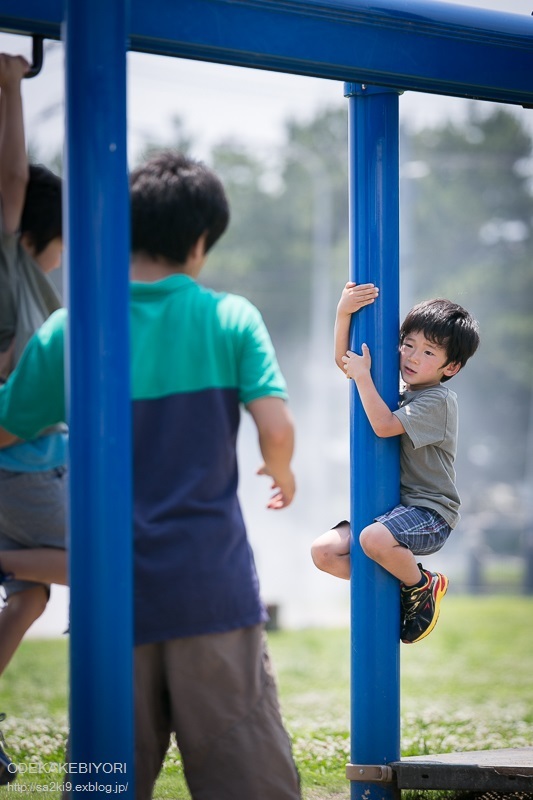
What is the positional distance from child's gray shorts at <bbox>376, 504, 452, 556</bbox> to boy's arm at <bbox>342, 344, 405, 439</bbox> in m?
0.20

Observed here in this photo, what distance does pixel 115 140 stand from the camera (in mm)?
1936

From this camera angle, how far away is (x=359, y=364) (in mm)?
2490

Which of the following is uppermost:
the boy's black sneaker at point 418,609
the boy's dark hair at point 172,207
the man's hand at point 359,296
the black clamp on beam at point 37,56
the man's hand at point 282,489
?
the black clamp on beam at point 37,56

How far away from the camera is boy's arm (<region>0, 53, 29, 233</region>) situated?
255cm

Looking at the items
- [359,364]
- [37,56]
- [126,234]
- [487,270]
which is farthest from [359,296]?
[487,270]

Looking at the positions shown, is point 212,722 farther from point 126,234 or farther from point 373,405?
point 126,234

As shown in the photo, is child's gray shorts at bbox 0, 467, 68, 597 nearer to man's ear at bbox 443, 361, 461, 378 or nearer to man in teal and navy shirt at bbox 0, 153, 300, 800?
man in teal and navy shirt at bbox 0, 153, 300, 800

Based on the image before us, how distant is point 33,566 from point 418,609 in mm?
1144

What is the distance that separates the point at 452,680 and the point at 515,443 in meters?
11.2

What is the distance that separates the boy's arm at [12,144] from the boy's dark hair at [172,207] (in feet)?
1.56

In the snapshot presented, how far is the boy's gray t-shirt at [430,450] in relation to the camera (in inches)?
98.0

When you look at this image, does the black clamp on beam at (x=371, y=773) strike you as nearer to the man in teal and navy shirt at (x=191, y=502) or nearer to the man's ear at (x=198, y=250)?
the man in teal and navy shirt at (x=191, y=502)

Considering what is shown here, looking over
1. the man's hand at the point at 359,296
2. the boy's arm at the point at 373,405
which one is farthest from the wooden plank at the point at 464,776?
the man's hand at the point at 359,296

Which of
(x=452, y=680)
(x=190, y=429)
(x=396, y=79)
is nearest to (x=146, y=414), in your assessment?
(x=190, y=429)
